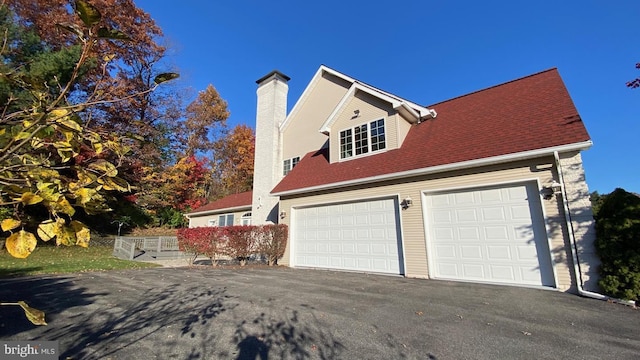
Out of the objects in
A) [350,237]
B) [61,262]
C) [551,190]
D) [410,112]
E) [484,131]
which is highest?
[410,112]

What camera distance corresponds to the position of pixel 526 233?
24.0ft

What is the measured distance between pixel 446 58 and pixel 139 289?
62.5 feet

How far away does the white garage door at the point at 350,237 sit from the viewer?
9688 mm

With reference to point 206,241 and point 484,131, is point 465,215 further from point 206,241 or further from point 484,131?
point 206,241

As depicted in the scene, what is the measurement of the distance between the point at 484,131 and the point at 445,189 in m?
2.25

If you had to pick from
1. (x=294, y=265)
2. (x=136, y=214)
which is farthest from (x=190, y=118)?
(x=294, y=265)

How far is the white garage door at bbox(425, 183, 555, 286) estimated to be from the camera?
23.7 ft

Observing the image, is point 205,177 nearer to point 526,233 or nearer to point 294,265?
point 294,265

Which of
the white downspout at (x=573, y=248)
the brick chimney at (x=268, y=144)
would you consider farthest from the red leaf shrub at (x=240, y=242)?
the white downspout at (x=573, y=248)

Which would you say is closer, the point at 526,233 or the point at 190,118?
the point at 526,233

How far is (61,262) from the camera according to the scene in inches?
544

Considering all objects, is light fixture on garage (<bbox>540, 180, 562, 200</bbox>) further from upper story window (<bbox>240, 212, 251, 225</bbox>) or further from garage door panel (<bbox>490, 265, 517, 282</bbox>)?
upper story window (<bbox>240, 212, 251, 225</bbox>)

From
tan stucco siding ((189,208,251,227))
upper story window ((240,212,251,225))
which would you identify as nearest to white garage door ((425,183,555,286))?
upper story window ((240,212,251,225))

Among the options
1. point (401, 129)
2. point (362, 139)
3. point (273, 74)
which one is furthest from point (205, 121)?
point (401, 129)
